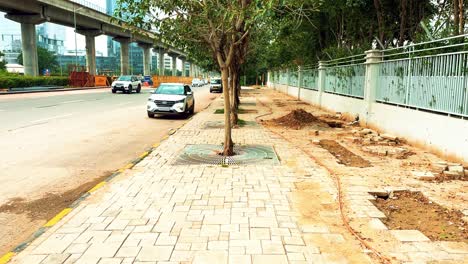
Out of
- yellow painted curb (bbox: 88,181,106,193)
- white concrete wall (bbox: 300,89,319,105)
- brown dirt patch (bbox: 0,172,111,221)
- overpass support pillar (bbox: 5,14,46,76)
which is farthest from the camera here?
overpass support pillar (bbox: 5,14,46,76)

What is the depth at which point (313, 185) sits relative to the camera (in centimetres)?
628

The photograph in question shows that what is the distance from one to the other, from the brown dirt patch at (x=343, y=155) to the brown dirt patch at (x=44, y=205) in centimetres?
519

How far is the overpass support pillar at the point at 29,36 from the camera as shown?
133ft

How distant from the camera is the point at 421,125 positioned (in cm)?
952

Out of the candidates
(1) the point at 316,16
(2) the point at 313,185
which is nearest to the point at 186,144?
(2) the point at 313,185

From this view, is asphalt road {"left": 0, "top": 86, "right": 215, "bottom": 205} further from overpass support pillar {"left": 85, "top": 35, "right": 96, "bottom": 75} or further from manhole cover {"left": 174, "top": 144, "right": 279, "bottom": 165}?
overpass support pillar {"left": 85, "top": 35, "right": 96, "bottom": 75}

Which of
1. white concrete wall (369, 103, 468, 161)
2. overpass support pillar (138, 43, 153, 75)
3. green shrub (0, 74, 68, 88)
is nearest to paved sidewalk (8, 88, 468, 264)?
white concrete wall (369, 103, 468, 161)

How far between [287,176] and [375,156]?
302 cm

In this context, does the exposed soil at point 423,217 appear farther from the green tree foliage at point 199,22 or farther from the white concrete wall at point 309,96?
the white concrete wall at point 309,96

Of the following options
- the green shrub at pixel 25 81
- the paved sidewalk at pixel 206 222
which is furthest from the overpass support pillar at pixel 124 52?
the paved sidewalk at pixel 206 222

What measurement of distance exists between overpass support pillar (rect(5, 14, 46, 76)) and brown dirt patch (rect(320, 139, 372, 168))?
3903 cm

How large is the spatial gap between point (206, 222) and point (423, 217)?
2.73m

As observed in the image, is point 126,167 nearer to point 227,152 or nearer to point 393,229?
point 227,152

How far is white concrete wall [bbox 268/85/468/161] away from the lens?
7801 mm
